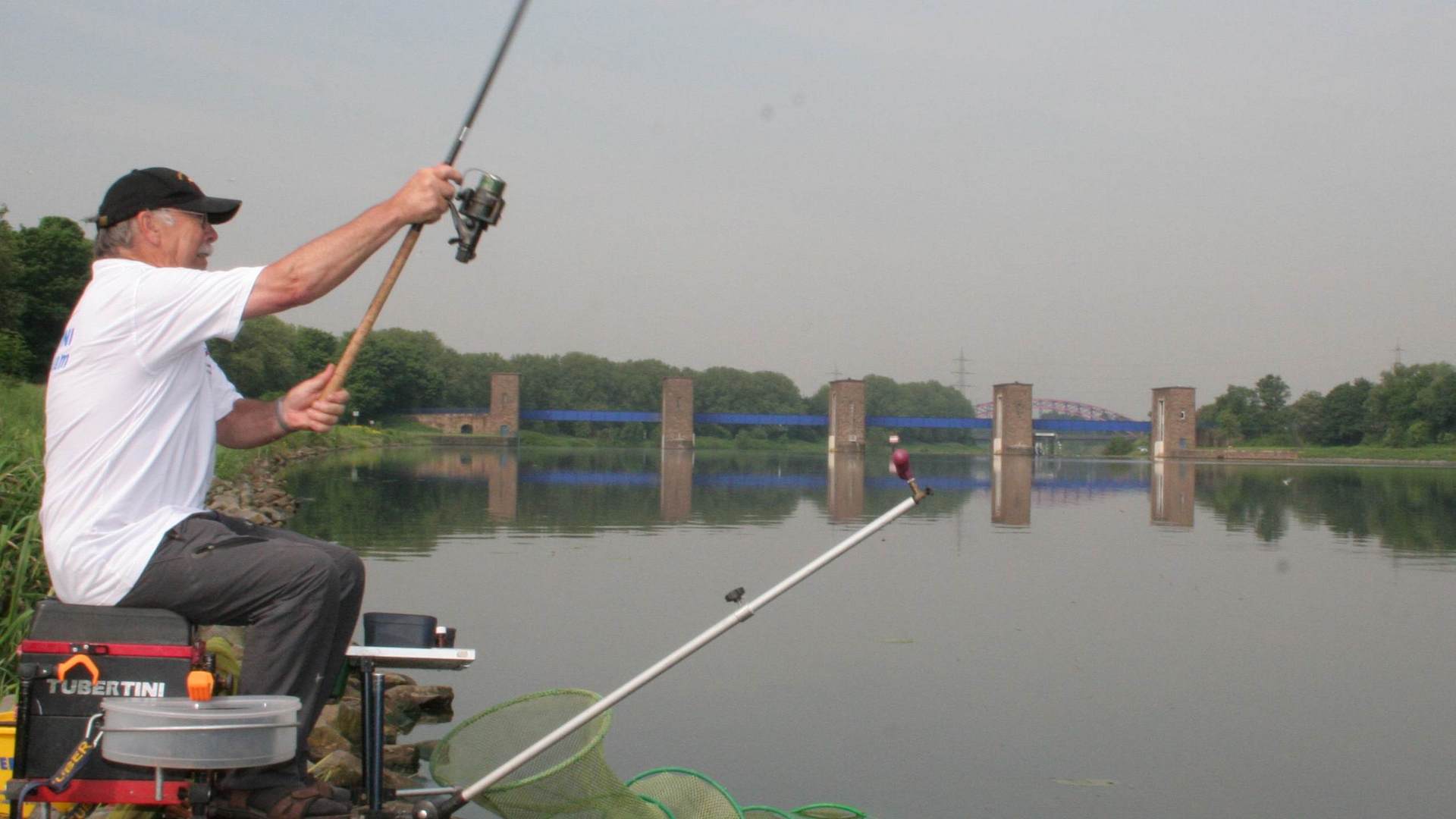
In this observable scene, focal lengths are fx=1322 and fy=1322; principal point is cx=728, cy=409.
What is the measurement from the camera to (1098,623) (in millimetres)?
9609

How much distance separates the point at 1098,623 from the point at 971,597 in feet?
4.49

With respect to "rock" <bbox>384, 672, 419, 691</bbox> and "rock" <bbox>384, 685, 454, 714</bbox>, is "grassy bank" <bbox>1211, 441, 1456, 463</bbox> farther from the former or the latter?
"rock" <bbox>384, 685, 454, 714</bbox>

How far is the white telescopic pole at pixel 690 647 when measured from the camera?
3566mm

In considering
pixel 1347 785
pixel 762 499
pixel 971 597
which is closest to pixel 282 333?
pixel 762 499

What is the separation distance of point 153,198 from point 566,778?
2.12m

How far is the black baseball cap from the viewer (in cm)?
353

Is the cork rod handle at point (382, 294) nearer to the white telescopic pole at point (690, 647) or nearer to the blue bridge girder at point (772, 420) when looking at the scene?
the white telescopic pole at point (690, 647)

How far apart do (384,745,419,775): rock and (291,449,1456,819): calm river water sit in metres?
0.74

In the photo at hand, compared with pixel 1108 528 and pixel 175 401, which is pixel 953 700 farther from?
pixel 1108 528

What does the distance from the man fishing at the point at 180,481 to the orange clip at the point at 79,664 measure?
→ 14cm

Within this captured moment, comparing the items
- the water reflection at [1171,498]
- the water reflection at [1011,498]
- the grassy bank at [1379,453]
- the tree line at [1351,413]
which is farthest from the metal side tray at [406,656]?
the tree line at [1351,413]

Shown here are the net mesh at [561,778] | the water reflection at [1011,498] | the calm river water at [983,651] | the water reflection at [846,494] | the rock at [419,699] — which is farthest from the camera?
the water reflection at [1011,498]

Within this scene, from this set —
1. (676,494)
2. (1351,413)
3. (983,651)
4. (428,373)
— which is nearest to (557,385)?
(428,373)

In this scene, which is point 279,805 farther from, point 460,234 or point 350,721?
point 350,721
